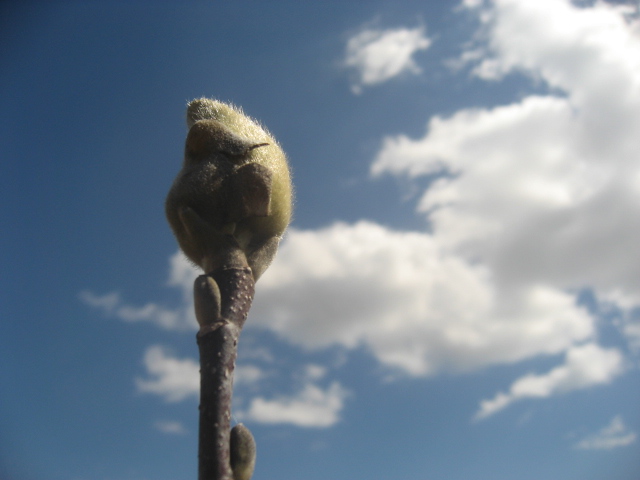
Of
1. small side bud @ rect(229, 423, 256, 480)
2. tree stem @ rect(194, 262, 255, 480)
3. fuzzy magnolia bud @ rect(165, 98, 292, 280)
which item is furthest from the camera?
fuzzy magnolia bud @ rect(165, 98, 292, 280)

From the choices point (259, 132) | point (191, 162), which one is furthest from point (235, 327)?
point (259, 132)

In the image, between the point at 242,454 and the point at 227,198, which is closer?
the point at 242,454

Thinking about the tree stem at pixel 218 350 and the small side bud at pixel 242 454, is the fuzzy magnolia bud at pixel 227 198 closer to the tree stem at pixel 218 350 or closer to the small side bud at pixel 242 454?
the tree stem at pixel 218 350

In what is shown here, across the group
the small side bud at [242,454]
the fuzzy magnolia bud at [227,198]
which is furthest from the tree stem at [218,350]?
the fuzzy magnolia bud at [227,198]

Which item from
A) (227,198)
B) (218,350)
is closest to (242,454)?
(218,350)

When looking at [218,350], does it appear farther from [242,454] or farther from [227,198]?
[227,198]

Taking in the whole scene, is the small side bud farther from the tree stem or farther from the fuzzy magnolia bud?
the fuzzy magnolia bud

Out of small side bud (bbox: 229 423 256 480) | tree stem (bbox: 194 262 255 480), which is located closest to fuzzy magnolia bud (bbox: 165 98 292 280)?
tree stem (bbox: 194 262 255 480)

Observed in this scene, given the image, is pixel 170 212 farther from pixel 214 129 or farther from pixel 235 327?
pixel 235 327

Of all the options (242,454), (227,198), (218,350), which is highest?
(227,198)
